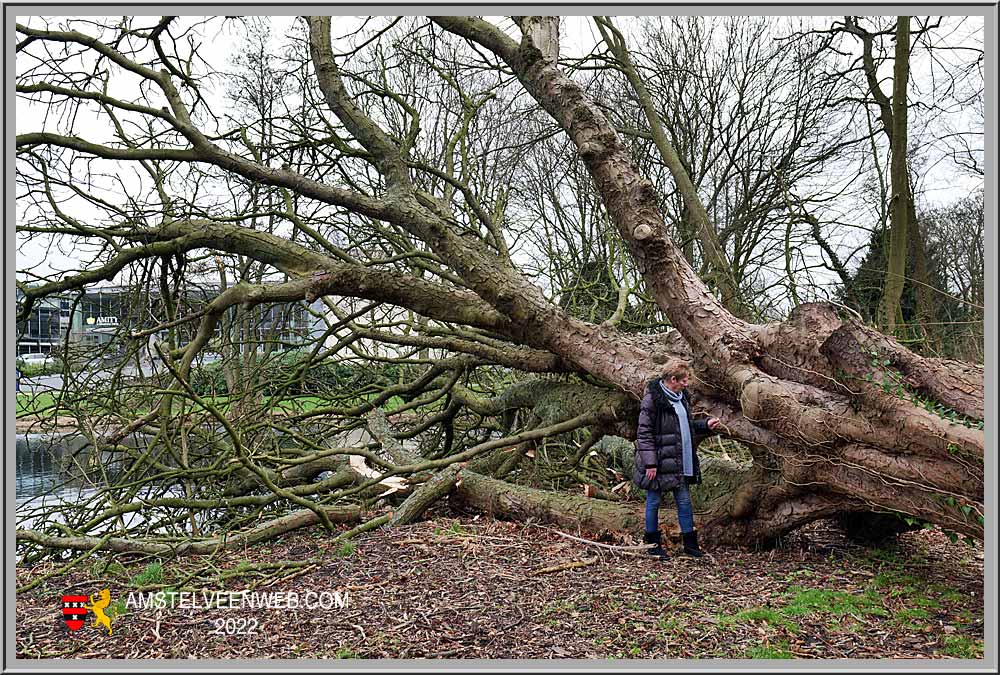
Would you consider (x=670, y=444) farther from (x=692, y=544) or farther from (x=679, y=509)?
(x=692, y=544)

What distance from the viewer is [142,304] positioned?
5.92m

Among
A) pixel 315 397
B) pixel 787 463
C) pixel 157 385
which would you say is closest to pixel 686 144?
pixel 315 397

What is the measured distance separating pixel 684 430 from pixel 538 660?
222 cm

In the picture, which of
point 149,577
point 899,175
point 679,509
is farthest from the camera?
point 899,175

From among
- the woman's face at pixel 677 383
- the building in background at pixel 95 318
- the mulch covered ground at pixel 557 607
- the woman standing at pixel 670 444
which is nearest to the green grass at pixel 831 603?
the mulch covered ground at pixel 557 607

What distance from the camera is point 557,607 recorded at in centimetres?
453

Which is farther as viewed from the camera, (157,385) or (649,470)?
(157,385)

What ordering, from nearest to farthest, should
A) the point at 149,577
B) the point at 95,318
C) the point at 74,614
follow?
the point at 74,614
the point at 149,577
the point at 95,318

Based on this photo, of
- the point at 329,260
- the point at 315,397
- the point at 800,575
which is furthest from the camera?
the point at 315,397

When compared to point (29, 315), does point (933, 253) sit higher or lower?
higher

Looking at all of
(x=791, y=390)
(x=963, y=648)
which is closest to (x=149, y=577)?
(x=791, y=390)

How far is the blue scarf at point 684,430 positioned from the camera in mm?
5488

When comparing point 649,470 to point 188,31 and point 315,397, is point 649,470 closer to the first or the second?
point 315,397

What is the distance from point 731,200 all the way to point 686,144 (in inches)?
47.5
